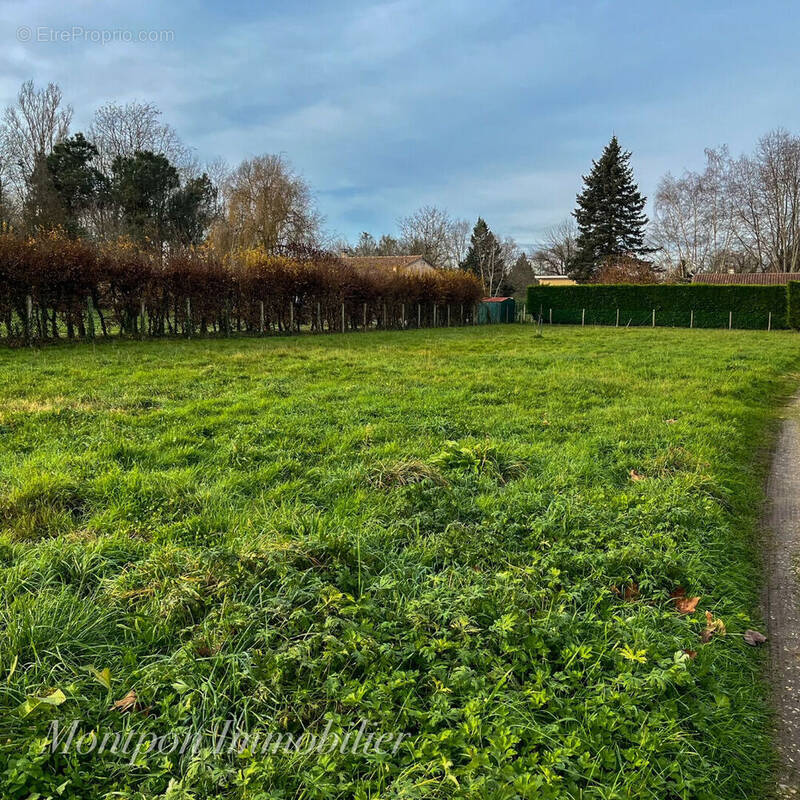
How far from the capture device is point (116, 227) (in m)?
28.7

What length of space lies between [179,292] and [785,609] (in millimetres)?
15545

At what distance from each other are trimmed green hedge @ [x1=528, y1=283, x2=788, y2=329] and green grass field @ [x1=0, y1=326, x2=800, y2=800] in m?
25.9

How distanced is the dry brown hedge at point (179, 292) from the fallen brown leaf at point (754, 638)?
14.1 meters

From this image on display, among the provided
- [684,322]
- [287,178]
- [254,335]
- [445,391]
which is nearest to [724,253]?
[684,322]

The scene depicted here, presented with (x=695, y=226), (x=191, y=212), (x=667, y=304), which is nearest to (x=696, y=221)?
(x=695, y=226)

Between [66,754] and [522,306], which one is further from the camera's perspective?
[522,306]

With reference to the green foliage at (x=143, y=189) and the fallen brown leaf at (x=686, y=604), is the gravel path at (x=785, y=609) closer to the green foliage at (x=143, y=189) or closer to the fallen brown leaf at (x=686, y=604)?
the fallen brown leaf at (x=686, y=604)

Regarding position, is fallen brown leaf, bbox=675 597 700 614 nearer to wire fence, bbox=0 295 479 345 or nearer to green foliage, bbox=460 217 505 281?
wire fence, bbox=0 295 479 345

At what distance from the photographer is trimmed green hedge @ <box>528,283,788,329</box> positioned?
2561 cm

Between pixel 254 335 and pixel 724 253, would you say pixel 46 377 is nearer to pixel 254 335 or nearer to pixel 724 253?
pixel 254 335

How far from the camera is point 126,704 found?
1640mm

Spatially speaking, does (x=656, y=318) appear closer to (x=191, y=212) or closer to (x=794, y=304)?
(x=794, y=304)

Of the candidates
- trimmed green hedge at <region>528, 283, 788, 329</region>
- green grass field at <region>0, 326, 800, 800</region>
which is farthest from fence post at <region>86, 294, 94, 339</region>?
trimmed green hedge at <region>528, 283, 788, 329</region>

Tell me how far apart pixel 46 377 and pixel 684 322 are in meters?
28.6
